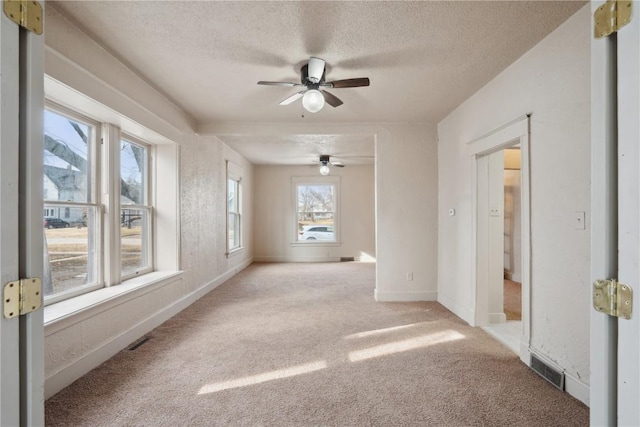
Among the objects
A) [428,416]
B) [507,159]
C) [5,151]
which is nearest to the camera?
[5,151]

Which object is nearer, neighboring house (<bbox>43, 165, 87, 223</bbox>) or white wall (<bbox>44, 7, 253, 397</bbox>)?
white wall (<bbox>44, 7, 253, 397</bbox>)

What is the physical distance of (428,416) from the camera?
5.89ft

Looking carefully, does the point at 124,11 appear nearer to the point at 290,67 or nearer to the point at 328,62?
the point at 290,67

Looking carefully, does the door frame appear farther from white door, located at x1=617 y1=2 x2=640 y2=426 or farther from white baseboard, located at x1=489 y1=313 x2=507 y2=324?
white door, located at x1=617 y1=2 x2=640 y2=426

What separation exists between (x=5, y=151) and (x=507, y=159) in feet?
21.0

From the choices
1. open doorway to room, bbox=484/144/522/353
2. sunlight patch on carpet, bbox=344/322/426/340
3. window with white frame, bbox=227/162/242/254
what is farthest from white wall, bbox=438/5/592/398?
window with white frame, bbox=227/162/242/254

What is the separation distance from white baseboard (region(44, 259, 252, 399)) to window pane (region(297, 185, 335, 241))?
13.9ft

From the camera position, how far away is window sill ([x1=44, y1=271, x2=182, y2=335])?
2.05m

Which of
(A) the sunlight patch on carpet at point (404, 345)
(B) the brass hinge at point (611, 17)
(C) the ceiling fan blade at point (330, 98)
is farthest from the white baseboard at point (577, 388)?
(C) the ceiling fan blade at point (330, 98)

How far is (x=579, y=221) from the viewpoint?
197 centimetres

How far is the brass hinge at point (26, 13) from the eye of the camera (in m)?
0.83

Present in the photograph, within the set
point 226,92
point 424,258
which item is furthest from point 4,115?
point 424,258

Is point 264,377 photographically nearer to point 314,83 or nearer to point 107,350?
point 107,350

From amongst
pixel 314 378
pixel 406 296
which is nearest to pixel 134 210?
pixel 314 378
